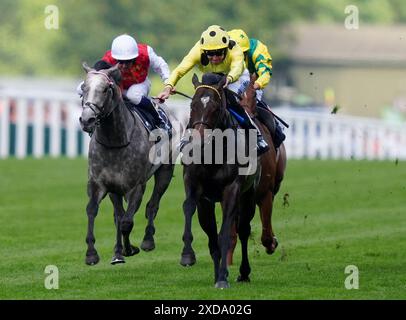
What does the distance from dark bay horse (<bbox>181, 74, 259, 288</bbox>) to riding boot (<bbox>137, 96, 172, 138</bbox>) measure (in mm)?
1928

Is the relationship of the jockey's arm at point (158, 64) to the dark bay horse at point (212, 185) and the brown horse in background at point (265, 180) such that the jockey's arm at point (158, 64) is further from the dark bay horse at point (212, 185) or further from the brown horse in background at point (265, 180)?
the dark bay horse at point (212, 185)

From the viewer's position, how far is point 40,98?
107ft

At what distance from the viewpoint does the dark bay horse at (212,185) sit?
12.6 meters

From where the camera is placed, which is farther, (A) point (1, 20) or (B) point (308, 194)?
(A) point (1, 20)

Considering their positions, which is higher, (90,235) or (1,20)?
(1,20)

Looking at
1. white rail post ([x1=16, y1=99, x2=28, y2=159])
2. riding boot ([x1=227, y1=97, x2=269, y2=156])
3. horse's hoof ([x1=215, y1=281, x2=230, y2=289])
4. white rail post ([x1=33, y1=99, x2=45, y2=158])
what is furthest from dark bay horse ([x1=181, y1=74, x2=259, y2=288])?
white rail post ([x1=33, y1=99, x2=45, y2=158])

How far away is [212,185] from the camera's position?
1308 cm

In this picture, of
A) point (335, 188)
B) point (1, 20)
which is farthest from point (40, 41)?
point (335, 188)

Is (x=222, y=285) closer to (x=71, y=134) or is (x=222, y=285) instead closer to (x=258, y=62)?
(x=258, y=62)

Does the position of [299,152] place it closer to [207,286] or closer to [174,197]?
[174,197]

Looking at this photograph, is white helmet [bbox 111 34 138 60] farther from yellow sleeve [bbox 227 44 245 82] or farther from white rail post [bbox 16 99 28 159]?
white rail post [bbox 16 99 28 159]

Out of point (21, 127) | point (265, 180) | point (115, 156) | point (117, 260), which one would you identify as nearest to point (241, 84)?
point (265, 180)
